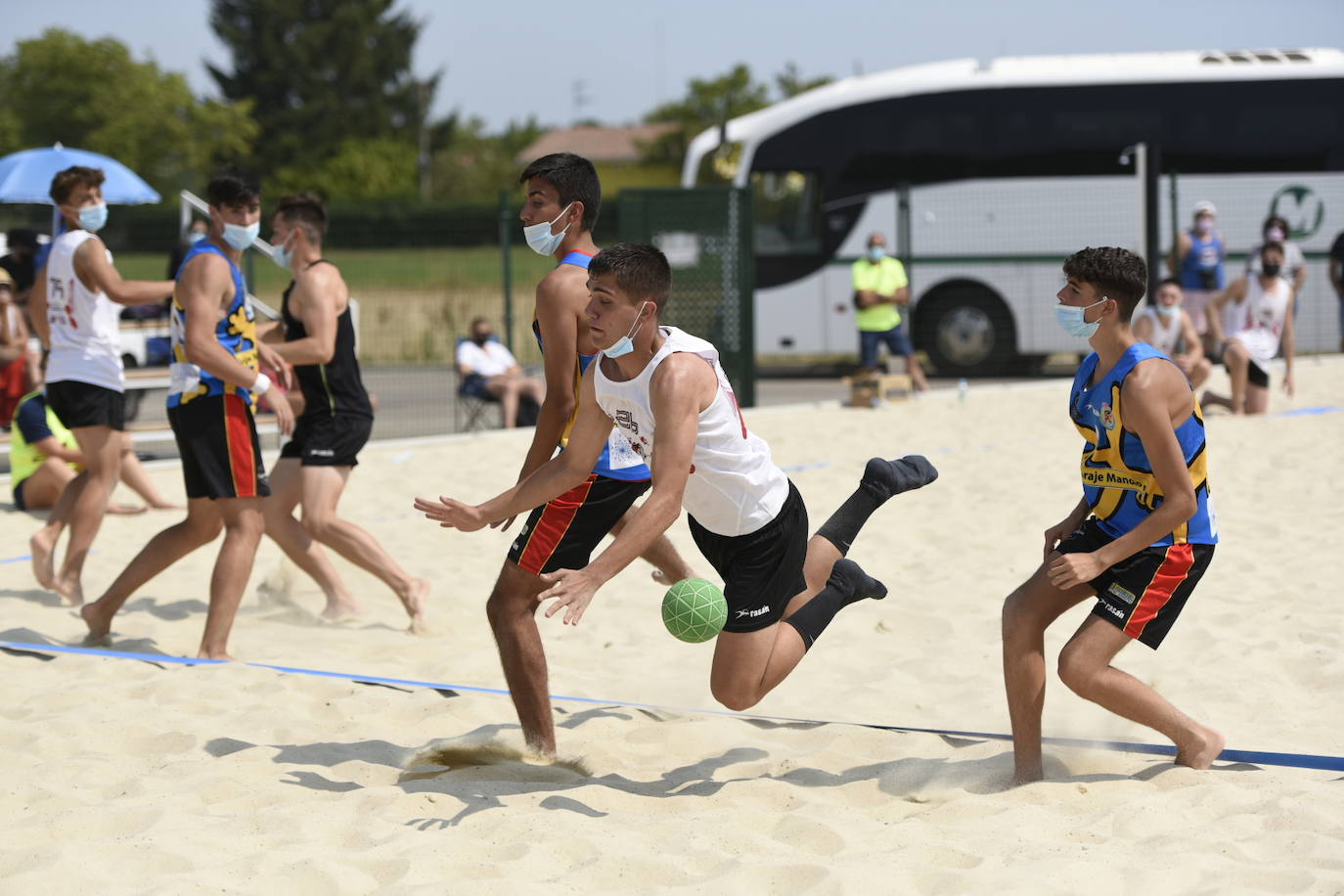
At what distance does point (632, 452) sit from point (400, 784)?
1199mm

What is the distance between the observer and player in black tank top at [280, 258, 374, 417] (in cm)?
603

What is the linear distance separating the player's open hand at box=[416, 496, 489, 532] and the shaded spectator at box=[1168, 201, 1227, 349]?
13090 millimetres

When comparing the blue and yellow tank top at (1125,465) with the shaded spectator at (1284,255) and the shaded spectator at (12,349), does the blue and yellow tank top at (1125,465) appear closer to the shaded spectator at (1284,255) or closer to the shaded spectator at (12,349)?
the shaded spectator at (12,349)

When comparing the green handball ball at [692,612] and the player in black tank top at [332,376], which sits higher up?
the player in black tank top at [332,376]

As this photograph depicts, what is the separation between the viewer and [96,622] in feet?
18.7

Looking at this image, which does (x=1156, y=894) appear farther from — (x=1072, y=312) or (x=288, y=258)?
(x=288, y=258)

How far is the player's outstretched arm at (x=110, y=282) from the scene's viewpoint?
20.3 feet

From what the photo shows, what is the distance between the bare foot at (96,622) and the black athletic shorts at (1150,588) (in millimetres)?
3927

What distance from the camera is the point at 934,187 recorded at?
18.6 meters

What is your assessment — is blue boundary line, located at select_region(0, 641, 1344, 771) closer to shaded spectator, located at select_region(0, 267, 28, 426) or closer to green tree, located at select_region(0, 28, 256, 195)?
shaded spectator, located at select_region(0, 267, 28, 426)

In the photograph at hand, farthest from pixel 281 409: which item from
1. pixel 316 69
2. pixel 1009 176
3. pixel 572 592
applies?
pixel 316 69

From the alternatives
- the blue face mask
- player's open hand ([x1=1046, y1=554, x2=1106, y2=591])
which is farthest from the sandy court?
the blue face mask

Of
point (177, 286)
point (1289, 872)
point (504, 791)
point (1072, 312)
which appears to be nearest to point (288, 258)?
point (177, 286)

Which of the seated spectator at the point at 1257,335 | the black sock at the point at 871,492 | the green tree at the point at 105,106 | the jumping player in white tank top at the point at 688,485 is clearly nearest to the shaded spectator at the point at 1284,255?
the seated spectator at the point at 1257,335
